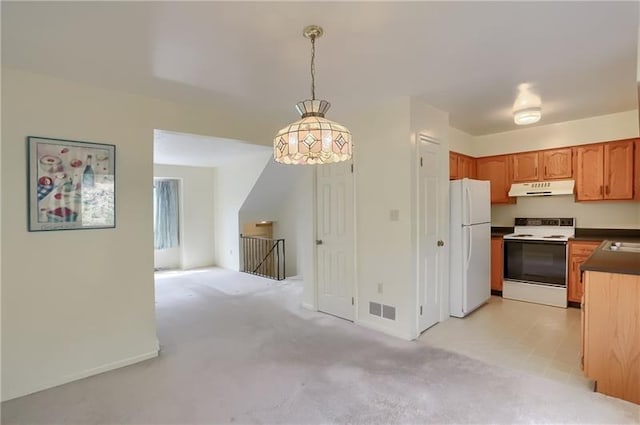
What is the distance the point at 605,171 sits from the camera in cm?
431

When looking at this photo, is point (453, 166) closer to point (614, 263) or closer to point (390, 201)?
point (390, 201)

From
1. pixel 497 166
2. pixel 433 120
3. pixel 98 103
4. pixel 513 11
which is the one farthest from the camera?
pixel 497 166

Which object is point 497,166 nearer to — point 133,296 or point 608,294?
point 608,294

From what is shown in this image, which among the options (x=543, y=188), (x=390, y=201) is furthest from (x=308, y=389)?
(x=543, y=188)

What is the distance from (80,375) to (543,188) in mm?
5762

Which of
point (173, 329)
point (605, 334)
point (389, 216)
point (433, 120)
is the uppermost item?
point (433, 120)

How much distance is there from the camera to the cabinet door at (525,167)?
192 inches

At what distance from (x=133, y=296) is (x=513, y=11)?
360 cm

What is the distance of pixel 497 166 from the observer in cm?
525

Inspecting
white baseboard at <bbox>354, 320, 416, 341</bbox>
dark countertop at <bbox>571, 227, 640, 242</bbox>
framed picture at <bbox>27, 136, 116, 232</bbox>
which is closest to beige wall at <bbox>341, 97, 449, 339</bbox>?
white baseboard at <bbox>354, 320, 416, 341</bbox>

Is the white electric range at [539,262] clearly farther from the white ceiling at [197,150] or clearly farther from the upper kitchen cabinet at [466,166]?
the white ceiling at [197,150]

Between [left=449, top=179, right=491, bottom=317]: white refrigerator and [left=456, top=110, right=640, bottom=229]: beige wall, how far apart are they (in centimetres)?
137

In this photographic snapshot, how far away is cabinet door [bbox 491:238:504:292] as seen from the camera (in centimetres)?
483

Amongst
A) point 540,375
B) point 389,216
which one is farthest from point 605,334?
point 389,216
